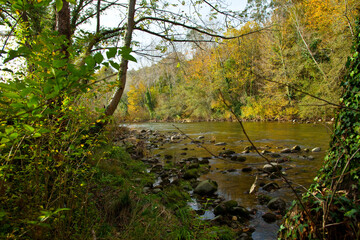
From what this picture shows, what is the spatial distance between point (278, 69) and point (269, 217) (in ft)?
73.6

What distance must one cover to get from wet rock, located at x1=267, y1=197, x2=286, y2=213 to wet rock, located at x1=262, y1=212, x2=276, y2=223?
371 millimetres

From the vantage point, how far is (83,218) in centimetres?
227

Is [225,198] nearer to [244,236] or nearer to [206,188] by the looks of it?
[206,188]

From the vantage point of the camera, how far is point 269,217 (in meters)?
3.69

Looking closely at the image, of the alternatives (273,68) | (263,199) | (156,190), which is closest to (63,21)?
(156,190)

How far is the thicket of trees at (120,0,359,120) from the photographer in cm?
1365

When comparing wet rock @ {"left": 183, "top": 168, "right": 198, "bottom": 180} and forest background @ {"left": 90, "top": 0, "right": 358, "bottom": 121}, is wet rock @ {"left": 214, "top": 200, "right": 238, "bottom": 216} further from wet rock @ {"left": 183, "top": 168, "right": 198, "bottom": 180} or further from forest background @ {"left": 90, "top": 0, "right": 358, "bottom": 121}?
forest background @ {"left": 90, "top": 0, "right": 358, "bottom": 121}

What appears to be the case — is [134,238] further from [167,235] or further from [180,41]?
[180,41]

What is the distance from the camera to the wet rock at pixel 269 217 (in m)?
3.65

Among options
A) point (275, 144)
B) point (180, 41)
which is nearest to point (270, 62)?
point (275, 144)

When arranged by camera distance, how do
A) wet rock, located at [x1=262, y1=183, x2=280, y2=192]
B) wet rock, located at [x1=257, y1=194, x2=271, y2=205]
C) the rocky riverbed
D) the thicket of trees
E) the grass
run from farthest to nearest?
the thicket of trees
wet rock, located at [x1=262, y1=183, x2=280, y2=192]
wet rock, located at [x1=257, y1=194, x2=271, y2=205]
the rocky riverbed
the grass

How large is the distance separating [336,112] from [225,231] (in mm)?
2332

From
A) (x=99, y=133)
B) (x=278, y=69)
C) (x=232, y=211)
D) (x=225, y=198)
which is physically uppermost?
(x=278, y=69)

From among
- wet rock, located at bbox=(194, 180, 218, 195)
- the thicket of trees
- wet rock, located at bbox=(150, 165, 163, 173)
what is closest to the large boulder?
wet rock, located at bbox=(194, 180, 218, 195)
